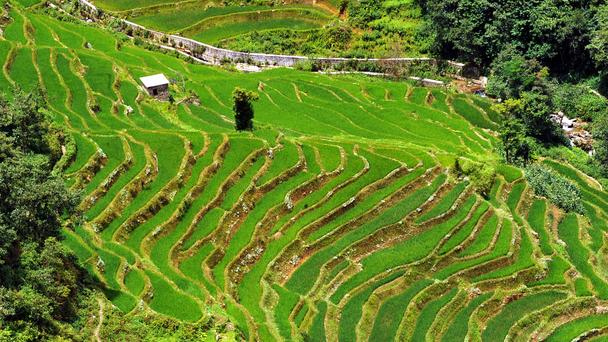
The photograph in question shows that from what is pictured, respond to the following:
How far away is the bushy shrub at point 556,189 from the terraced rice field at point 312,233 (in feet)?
2.54

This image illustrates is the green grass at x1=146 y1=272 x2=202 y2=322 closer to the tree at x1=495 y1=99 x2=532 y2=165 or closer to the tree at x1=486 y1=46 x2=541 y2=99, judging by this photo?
the tree at x1=495 y1=99 x2=532 y2=165

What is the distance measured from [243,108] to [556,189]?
53.9 ft

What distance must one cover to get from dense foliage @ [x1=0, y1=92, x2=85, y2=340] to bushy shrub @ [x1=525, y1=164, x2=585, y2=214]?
23.9 meters

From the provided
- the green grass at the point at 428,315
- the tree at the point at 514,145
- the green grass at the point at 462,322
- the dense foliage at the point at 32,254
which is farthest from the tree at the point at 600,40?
the dense foliage at the point at 32,254

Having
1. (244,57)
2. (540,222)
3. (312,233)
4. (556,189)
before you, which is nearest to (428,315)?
(312,233)

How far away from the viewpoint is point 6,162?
22.3 metres

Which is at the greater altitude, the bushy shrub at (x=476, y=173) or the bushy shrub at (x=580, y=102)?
the bushy shrub at (x=476, y=173)

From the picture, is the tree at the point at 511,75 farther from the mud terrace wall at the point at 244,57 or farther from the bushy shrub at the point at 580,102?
the mud terrace wall at the point at 244,57

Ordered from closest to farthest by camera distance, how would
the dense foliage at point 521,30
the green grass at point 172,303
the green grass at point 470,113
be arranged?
1. the green grass at point 172,303
2. the green grass at point 470,113
3. the dense foliage at point 521,30

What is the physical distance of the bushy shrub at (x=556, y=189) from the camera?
37.0 m

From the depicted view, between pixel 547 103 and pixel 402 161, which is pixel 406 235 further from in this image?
pixel 547 103

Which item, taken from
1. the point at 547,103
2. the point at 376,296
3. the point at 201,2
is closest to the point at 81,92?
the point at 376,296

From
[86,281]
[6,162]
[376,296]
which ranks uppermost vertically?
[6,162]

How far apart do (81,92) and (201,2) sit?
1027 inches
